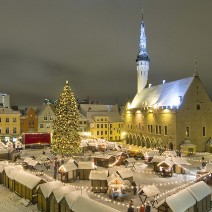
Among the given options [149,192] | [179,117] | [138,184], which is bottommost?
[138,184]

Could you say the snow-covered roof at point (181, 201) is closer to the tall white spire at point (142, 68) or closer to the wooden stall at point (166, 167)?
the wooden stall at point (166, 167)

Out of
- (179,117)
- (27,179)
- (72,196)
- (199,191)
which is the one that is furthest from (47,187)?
(179,117)

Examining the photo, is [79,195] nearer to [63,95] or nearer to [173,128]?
[63,95]

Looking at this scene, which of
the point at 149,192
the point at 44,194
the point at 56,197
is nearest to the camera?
the point at 56,197

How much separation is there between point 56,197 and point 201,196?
1092cm

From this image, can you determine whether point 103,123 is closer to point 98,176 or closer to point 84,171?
point 84,171

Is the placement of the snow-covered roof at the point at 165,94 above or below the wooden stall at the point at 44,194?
above

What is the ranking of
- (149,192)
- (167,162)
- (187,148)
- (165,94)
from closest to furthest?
(149,192)
(167,162)
(187,148)
(165,94)

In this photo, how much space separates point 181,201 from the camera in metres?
18.0

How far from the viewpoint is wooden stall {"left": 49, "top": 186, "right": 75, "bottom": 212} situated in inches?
775

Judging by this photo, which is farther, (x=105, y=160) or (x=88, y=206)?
(x=105, y=160)

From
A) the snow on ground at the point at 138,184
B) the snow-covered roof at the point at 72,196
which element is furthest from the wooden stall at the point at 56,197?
the snow on ground at the point at 138,184

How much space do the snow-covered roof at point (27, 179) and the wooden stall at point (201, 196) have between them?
42.7 ft

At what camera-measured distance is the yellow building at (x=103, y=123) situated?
73250 mm
